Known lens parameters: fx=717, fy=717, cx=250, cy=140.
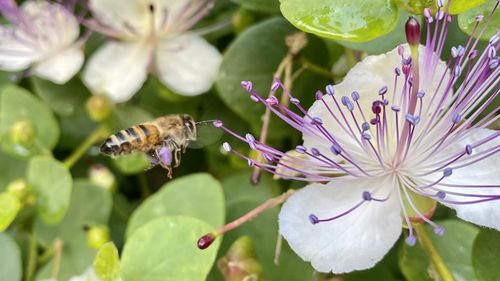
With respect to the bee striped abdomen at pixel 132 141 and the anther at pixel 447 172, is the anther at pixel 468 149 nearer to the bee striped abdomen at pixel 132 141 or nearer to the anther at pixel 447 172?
the anther at pixel 447 172

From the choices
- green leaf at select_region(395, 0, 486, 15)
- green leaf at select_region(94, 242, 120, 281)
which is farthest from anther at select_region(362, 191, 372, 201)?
green leaf at select_region(94, 242, 120, 281)

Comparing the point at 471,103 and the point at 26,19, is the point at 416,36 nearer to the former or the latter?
the point at 471,103

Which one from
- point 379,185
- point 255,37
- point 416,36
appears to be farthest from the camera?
point 255,37

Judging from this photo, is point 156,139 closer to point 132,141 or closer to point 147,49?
point 132,141

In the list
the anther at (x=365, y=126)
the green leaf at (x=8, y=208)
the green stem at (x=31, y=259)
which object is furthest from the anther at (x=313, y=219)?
the green stem at (x=31, y=259)

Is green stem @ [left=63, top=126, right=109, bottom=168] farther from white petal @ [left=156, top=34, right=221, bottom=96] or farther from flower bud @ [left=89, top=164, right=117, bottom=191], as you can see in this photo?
white petal @ [left=156, top=34, right=221, bottom=96]

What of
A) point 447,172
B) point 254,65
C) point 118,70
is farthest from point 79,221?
point 447,172

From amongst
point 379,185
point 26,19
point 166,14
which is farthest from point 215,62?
point 379,185
